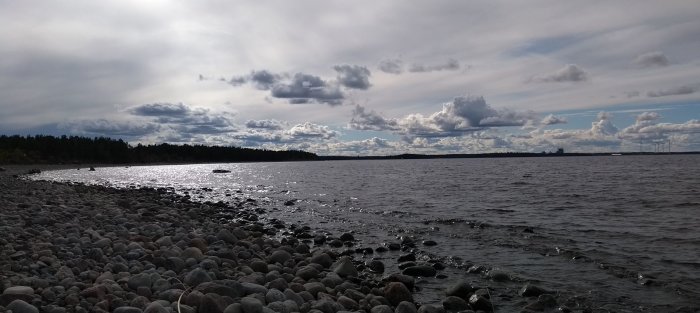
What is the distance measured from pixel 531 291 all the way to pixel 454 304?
6.86 feet

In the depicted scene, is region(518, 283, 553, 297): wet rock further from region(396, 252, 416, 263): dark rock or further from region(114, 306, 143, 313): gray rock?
region(114, 306, 143, 313): gray rock

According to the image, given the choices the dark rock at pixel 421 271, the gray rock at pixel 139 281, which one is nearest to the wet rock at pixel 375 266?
the dark rock at pixel 421 271

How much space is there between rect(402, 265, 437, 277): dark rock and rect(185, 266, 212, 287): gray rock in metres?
5.23

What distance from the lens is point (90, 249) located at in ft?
34.8

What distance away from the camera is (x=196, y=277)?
895 cm

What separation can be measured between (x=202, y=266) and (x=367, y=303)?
345 cm

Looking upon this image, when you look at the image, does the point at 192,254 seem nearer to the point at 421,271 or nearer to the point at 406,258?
the point at 421,271

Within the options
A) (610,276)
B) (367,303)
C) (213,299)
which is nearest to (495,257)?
(610,276)

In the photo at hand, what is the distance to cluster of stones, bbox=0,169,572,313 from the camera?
7.45 metres

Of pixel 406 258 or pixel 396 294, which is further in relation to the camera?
pixel 406 258

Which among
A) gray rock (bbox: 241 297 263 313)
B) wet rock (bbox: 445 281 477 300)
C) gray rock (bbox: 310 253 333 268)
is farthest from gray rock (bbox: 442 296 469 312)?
gray rock (bbox: 241 297 263 313)

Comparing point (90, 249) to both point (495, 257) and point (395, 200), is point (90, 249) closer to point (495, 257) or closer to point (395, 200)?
point (495, 257)

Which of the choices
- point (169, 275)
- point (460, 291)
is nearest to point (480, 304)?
point (460, 291)

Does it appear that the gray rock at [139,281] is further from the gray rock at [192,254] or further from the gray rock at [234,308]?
the gray rock at [192,254]
